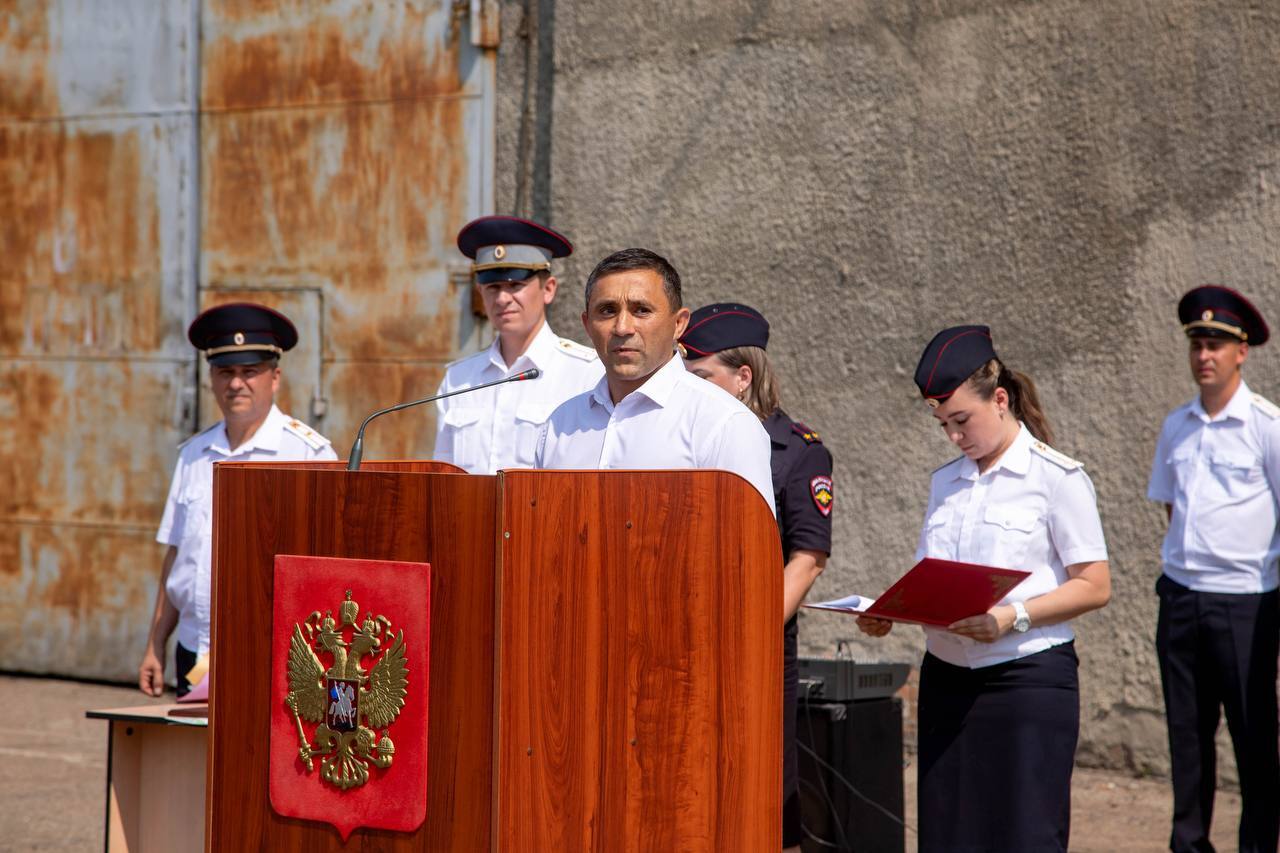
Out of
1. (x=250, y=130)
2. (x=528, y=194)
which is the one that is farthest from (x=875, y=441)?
(x=250, y=130)

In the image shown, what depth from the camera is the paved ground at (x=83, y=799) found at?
5.43 metres

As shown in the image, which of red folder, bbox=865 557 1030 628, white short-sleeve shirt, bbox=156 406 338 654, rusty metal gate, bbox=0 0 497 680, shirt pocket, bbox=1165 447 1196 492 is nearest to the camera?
red folder, bbox=865 557 1030 628

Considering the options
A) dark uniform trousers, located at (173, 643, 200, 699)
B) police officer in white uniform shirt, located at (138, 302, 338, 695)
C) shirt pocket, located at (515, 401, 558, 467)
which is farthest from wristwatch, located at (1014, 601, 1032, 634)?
dark uniform trousers, located at (173, 643, 200, 699)

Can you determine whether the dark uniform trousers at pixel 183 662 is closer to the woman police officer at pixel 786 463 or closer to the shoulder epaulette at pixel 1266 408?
the woman police officer at pixel 786 463

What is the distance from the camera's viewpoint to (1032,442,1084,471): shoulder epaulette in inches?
142

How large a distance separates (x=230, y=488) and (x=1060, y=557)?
6.28 feet

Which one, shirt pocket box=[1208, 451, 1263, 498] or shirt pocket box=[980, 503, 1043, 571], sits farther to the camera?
shirt pocket box=[1208, 451, 1263, 498]

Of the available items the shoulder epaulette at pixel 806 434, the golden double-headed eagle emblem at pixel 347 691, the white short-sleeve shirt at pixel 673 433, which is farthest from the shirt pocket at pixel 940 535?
the golden double-headed eagle emblem at pixel 347 691

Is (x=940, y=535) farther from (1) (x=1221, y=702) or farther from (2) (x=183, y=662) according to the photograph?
(2) (x=183, y=662)

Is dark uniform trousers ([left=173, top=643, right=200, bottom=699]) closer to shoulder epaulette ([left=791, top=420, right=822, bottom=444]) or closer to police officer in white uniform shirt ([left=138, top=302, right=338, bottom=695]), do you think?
police officer in white uniform shirt ([left=138, top=302, right=338, bottom=695])

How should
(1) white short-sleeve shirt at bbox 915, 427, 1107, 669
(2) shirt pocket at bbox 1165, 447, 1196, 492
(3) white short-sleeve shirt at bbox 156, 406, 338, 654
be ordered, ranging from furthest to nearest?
(2) shirt pocket at bbox 1165, 447, 1196, 492 → (3) white short-sleeve shirt at bbox 156, 406, 338, 654 → (1) white short-sleeve shirt at bbox 915, 427, 1107, 669

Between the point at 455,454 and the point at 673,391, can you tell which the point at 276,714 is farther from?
the point at 455,454

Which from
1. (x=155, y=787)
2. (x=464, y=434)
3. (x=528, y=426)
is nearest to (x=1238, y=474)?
(x=528, y=426)

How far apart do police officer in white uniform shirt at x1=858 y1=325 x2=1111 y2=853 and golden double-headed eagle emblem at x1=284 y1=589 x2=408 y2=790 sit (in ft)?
4.74
